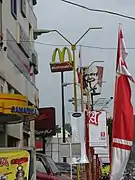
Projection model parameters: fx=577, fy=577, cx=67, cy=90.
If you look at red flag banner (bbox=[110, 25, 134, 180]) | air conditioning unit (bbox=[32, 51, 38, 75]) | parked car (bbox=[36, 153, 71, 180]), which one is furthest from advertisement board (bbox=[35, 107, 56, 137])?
red flag banner (bbox=[110, 25, 134, 180])

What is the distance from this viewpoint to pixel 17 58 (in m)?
28.3

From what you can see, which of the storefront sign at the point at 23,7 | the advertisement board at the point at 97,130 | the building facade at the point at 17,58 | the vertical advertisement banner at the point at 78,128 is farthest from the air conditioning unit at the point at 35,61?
the vertical advertisement banner at the point at 78,128

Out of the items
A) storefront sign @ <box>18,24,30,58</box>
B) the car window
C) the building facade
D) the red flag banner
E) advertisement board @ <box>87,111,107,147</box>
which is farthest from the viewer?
storefront sign @ <box>18,24,30,58</box>

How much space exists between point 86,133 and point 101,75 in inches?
1183

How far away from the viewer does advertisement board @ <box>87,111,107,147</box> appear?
23831mm

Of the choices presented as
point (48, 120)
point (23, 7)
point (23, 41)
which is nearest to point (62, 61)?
point (48, 120)

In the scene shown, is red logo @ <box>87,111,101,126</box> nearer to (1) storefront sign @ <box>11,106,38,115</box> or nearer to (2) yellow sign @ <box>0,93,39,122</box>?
(2) yellow sign @ <box>0,93,39,122</box>

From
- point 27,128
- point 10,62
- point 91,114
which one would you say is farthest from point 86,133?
point 27,128

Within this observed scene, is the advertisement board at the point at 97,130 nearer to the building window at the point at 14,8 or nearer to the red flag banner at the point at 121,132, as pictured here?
the building window at the point at 14,8

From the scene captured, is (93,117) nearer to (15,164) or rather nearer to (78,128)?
(78,128)

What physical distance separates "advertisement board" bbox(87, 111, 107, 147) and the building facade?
277 cm

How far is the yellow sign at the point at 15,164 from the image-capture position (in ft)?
42.5

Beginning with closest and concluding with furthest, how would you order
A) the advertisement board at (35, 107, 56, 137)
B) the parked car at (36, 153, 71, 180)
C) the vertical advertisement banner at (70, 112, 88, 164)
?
the parked car at (36, 153, 71, 180) < the vertical advertisement banner at (70, 112, 88, 164) < the advertisement board at (35, 107, 56, 137)

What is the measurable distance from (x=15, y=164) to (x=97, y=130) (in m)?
10.9
